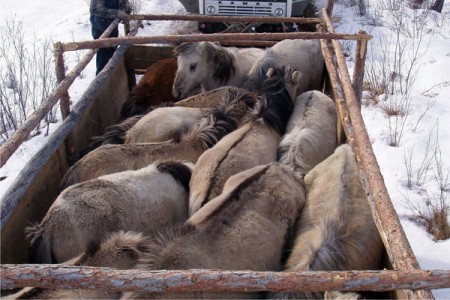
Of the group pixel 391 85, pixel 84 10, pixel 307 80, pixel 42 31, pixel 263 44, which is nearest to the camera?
pixel 307 80

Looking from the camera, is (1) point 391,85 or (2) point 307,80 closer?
(2) point 307,80

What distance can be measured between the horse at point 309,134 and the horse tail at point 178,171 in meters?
0.83

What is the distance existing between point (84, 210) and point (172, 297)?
90 centimetres

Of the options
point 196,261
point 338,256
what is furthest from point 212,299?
point 338,256

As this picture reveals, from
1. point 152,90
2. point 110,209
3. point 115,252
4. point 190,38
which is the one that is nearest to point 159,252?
point 115,252

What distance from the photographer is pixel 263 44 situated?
6570 millimetres

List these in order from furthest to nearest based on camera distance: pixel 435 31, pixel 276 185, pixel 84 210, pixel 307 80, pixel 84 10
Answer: pixel 84 10
pixel 435 31
pixel 307 80
pixel 276 185
pixel 84 210

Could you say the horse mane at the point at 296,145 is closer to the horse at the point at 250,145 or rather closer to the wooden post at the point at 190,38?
the horse at the point at 250,145

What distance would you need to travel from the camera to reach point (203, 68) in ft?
17.9

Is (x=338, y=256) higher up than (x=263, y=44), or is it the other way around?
(x=263, y=44)

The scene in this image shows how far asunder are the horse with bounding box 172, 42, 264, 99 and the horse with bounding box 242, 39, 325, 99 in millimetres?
230

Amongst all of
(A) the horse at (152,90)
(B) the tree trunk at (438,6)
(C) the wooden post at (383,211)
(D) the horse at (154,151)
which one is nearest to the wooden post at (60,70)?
(D) the horse at (154,151)

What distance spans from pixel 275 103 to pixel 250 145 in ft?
3.20

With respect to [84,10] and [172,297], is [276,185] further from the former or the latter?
[84,10]
